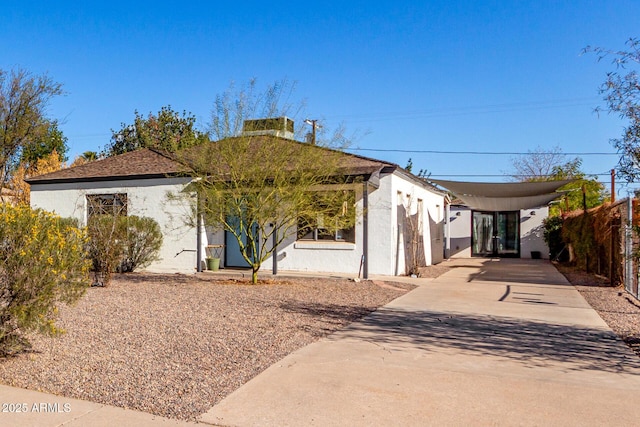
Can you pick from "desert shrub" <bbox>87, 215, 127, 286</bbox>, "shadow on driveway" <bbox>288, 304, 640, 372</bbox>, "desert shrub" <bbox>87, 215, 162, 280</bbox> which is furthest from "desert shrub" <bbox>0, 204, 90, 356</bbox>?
"desert shrub" <bbox>87, 215, 162, 280</bbox>

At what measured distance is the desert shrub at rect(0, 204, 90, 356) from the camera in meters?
4.93

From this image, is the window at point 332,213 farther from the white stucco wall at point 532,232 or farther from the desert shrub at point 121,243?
the white stucco wall at point 532,232

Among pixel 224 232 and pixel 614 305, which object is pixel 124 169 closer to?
pixel 224 232

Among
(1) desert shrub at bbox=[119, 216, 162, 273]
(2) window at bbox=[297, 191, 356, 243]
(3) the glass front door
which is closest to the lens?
(2) window at bbox=[297, 191, 356, 243]

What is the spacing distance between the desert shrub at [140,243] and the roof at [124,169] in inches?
63.7

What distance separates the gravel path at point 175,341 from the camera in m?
4.62

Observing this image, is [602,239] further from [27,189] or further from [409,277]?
[27,189]

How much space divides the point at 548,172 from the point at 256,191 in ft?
126

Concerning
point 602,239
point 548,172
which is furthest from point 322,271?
point 548,172

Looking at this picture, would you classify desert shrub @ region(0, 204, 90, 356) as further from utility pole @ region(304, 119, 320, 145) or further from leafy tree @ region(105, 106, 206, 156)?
leafy tree @ region(105, 106, 206, 156)

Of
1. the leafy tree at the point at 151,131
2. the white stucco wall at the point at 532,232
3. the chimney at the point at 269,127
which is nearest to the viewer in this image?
the chimney at the point at 269,127

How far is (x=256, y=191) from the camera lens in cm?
1165

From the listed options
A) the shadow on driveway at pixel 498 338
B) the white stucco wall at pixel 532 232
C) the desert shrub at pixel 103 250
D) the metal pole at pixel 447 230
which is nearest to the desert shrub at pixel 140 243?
the desert shrub at pixel 103 250

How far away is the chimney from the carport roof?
823 centimetres
